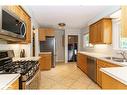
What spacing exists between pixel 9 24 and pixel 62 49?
7.84 meters

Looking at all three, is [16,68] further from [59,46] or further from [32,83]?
[59,46]

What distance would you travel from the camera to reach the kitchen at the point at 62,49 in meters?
1.97

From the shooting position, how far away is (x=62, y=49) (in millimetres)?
9891

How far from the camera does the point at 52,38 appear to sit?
759cm

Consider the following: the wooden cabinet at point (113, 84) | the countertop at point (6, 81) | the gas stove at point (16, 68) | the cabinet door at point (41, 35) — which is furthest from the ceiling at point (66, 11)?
the countertop at point (6, 81)

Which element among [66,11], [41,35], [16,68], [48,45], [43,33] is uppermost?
[66,11]

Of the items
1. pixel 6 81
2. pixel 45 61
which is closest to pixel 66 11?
pixel 45 61

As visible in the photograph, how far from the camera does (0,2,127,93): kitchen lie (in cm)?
197

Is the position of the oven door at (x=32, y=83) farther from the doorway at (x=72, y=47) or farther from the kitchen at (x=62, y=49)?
the doorway at (x=72, y=47)

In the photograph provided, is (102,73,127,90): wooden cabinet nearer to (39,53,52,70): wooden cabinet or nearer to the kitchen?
the kitchen
